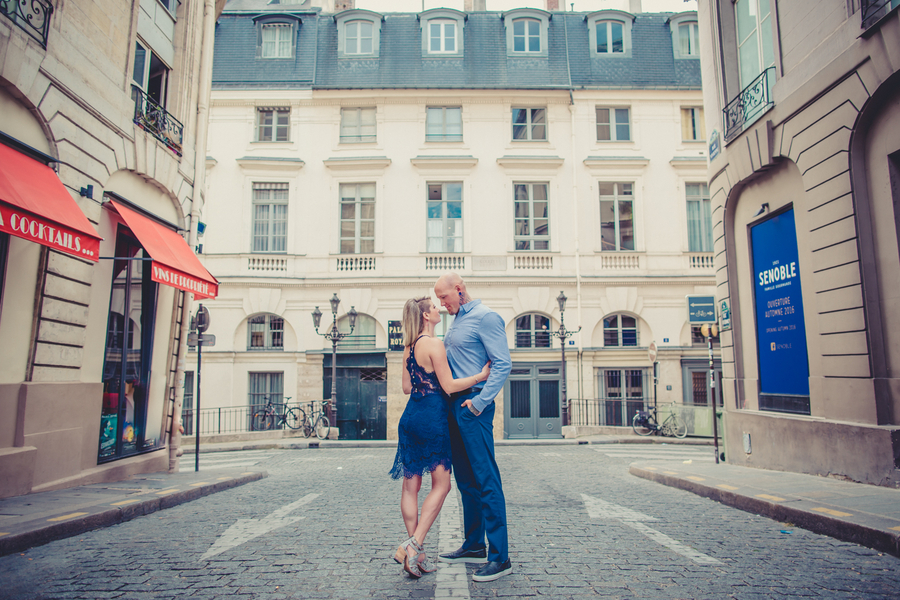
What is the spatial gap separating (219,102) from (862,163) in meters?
20.8

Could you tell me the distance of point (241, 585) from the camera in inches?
140

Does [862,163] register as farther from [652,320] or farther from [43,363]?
[652,320]

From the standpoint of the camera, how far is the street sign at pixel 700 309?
1439cm

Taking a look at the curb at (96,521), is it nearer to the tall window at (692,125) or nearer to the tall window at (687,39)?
the tall window at (692,125)

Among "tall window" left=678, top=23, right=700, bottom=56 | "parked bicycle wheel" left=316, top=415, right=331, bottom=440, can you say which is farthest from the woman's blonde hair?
"tall window" left=678, top=23, right=700, bottom=56

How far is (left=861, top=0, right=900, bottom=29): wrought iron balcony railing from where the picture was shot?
266 inches

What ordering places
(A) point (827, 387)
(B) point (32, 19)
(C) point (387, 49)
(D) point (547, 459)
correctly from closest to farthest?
(B) point (32, 19) → (A) point (827, 387) → (D) point (547, 459) → (C) point (387, 49)

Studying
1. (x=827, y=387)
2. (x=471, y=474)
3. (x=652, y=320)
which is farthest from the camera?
(x=652, y=320)

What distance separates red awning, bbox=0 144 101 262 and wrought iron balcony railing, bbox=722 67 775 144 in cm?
989

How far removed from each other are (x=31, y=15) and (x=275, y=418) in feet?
49.7

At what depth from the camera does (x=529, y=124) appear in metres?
22.1

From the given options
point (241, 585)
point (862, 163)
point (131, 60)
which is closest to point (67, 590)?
point (241, 585)

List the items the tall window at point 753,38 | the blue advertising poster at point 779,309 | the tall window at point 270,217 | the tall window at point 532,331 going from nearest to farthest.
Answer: the blue advertising poster at point 779,309
the tall window at point 753,38
the tall window at point 532,331
the tall window at point 270,217

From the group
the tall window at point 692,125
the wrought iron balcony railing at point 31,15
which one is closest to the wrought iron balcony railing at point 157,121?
the wrought iron balcony railing at point 31,15
